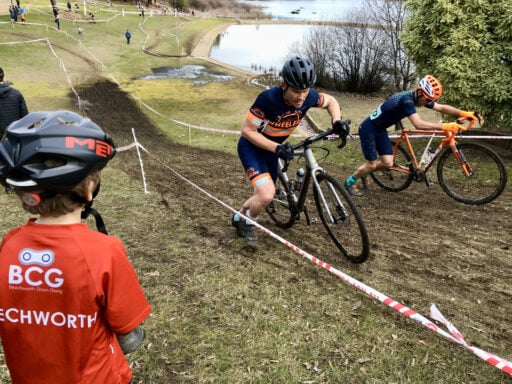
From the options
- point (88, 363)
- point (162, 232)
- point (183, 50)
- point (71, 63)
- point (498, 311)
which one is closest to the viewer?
point (88, 363)

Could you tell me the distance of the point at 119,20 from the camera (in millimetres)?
51562

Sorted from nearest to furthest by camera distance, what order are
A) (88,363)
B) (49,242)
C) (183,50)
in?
(49,242)
(88,363)
(183,50)

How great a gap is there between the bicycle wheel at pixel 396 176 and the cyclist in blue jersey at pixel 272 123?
3121 millimetres

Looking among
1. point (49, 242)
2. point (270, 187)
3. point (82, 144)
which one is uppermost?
point (82, 144)

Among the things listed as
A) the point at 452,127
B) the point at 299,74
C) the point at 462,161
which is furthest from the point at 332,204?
the point at 462,161

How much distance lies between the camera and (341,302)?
4328mm

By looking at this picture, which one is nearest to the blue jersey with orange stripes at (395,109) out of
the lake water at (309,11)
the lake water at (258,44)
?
the lake water at (258,44)

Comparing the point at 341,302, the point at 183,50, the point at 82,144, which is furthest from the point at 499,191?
the point at 183,50

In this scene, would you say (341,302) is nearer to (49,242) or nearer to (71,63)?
→ (49,242)

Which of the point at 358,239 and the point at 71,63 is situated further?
the point at 71,63

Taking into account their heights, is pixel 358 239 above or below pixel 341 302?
above

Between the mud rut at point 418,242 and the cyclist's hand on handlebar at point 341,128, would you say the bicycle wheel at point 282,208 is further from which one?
the cyclist's hand on handlebar at point 341,128

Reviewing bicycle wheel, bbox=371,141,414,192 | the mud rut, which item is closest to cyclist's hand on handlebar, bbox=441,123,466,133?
bicycle wheel, bbox=371,141,414,192

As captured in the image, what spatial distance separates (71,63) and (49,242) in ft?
102
